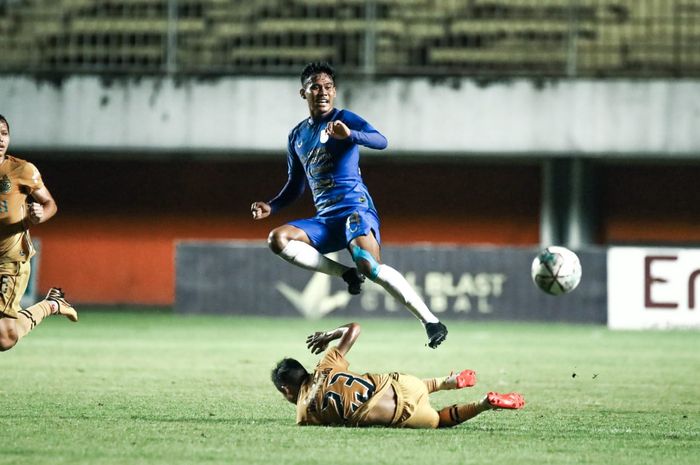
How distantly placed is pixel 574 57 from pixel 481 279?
4.53 meters

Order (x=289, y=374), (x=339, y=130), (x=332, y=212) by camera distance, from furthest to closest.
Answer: (x=332, y=212)
(x=339, y=130)
(x=289, y=374)

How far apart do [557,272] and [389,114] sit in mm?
10622

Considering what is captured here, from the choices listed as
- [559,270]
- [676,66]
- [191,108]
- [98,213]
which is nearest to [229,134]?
[191,108]

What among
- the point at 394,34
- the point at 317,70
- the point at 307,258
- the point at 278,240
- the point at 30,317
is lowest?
the point at 30,317

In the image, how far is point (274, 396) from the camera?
10.1 metres

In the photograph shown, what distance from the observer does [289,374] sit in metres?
7.79

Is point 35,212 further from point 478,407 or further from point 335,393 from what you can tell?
point 478,407

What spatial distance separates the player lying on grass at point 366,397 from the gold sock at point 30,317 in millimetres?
2389

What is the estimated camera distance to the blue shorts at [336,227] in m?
9.39

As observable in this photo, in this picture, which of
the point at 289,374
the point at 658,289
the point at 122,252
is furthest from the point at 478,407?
the point at 122,252

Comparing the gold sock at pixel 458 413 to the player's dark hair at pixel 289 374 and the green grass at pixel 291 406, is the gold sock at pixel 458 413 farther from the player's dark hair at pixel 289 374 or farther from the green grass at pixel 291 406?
the player's dark hair at pixel 289 374

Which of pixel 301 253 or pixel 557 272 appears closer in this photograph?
pixel 301 253

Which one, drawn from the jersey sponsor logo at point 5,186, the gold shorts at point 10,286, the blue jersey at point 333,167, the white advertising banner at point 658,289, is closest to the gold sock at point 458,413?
the blue jersey at point 333,167

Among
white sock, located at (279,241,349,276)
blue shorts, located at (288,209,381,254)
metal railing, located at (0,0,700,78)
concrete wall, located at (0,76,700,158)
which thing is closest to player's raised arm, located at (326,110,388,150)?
blue shorts, located at (288,209,381,254)
